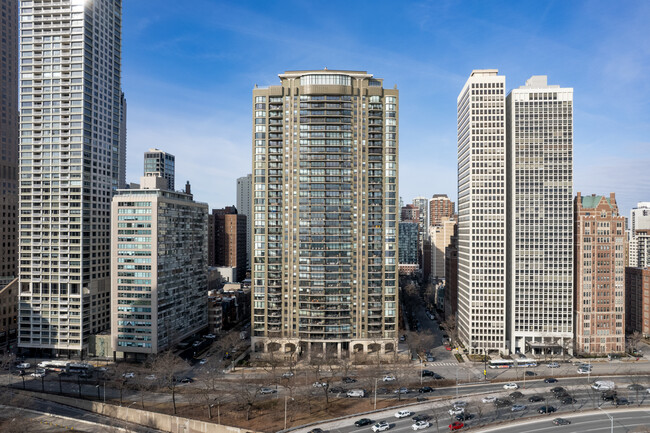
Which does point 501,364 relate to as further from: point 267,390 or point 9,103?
point 9,103

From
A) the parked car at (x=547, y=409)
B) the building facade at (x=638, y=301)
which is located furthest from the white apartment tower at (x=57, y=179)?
the building facade at (x=638, y=301)

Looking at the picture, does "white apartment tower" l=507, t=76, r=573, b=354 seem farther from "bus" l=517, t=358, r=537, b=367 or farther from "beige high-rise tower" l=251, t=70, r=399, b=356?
"beige high-rise tower" l=251, t=70, r=399, b=356

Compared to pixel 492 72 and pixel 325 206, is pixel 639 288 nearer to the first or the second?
pixel 492 72

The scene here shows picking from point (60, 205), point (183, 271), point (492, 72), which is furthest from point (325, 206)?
point (60, 205)

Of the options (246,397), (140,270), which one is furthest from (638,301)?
(140,270)

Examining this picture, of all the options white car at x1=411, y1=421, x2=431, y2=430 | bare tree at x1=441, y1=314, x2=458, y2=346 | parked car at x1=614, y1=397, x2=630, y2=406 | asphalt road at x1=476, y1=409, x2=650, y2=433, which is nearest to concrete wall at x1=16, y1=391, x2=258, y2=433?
white car at x1=411, y1=421, x2=431, y2=430

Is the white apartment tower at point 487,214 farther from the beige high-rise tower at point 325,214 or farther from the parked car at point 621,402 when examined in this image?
the parked car at point 621,402
